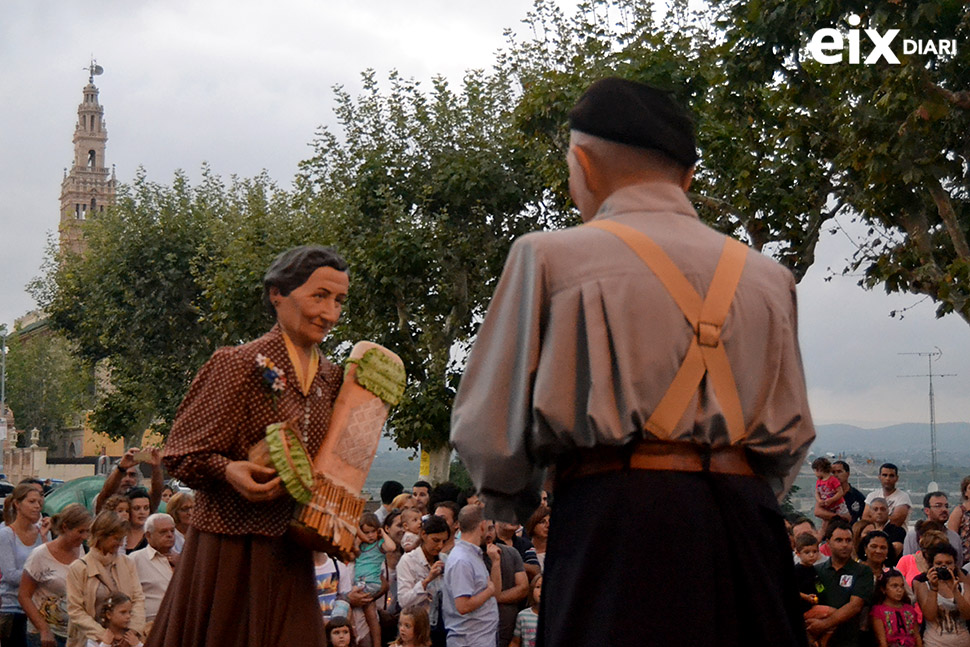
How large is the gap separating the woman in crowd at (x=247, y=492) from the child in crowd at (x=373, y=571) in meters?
5.15

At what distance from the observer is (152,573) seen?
9375 millimetres

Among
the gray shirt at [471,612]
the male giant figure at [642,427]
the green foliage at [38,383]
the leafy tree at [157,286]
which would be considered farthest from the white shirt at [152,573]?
the green foliage at [38,383]

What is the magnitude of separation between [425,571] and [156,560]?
229cm

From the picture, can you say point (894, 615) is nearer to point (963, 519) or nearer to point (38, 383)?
Result: point (963, 519)

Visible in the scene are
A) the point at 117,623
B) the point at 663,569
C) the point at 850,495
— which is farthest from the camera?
the point at 850,495

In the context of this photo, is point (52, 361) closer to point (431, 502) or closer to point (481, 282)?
point (481, 282)

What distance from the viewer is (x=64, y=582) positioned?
9.48 meters

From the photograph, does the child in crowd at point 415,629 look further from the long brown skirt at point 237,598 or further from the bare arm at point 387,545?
the long brown skirt at point 237,598

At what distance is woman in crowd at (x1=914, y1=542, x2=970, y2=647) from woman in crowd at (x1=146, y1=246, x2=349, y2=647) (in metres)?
6.62

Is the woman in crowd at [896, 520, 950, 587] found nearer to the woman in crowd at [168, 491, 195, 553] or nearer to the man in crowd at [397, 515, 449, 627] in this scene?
the man in crowd at [397, 515, 449, 627]

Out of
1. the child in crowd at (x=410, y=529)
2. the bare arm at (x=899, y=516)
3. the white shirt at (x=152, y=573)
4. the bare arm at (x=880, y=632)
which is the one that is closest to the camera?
the white shirt at (x=152, y=573)

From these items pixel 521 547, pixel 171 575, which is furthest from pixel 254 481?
pixel 521 547

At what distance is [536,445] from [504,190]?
22396 mm

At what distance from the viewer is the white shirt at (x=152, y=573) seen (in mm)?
9250
